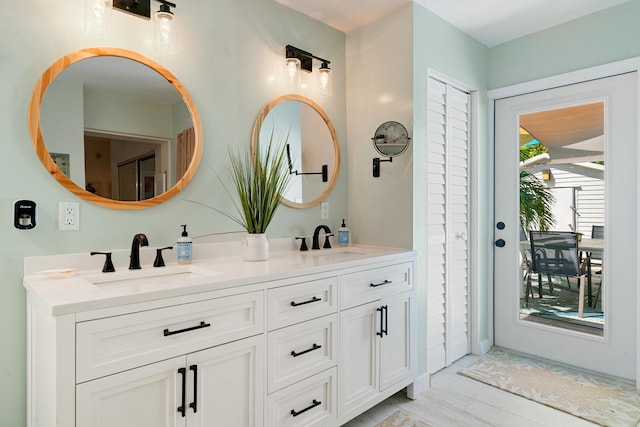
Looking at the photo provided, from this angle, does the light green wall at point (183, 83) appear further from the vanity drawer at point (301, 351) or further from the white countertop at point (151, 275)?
the vanity drawer at point (301, 351)

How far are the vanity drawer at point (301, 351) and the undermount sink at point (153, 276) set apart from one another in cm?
42

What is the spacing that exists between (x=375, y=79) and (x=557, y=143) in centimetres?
152

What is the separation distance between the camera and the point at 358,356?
198cm

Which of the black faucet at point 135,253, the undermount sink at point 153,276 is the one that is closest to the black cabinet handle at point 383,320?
the undermount sink at point 153,276

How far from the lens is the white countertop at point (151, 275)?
45.5 inches

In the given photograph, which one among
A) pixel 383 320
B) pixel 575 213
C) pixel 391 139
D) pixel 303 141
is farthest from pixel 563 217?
pixel 303 141

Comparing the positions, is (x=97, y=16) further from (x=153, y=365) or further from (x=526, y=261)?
(x=526, y=261)

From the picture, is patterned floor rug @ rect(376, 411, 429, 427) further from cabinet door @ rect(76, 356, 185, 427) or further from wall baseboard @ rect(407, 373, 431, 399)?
cabinet door @ rect(76, 356, 185, 427)

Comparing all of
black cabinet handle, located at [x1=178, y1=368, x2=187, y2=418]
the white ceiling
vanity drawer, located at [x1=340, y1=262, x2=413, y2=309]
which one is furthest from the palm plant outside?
black cabinet handle, located at [x1=178, y1=368, x2=187, y2=418]

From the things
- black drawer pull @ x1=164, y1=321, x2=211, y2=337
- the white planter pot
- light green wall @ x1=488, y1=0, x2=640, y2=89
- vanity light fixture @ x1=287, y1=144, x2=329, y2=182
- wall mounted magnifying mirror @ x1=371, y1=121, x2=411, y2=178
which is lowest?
black drawer pull @ x1=164, y1=321, x2=211, y2=337

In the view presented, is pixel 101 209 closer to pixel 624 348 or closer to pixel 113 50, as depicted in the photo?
pixel 113 50

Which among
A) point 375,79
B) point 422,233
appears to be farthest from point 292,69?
point 422,233

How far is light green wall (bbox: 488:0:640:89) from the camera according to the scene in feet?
8.08

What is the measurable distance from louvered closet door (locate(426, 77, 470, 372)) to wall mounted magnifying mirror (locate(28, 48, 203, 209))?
164 centimetres
